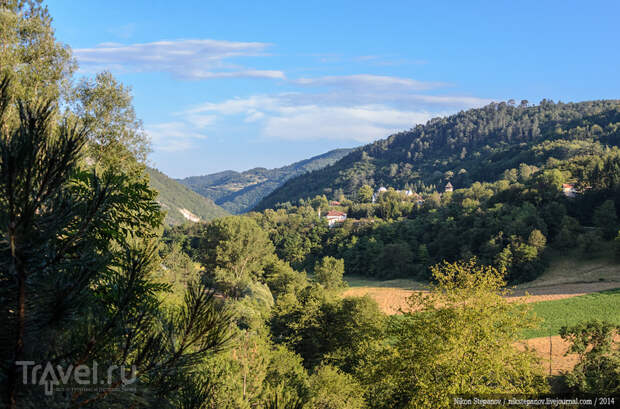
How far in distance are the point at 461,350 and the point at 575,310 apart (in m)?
33.6

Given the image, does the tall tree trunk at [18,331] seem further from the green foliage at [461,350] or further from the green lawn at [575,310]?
the green lawn at [575,310]

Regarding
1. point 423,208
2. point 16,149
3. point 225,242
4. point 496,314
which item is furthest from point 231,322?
point 423,208

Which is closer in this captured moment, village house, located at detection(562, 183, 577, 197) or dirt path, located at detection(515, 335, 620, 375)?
dirt path, located at detection(515, 335, 620, 375)

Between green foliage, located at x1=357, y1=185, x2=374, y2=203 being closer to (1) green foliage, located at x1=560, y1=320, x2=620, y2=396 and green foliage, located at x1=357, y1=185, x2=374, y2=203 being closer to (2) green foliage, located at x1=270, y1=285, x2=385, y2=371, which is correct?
(2) green foliage, located at x1=270, y1=285, x2=385, y2=371

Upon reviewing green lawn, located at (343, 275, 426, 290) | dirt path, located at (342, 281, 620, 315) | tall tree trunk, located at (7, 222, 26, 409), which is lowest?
Result: green lawn, located at (343, 275, 426, 290)

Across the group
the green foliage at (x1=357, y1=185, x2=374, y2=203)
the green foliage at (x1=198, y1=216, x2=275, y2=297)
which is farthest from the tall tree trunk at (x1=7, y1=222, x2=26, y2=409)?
the green foliage at (x1=357, y1=185, x2=374, y2=203)

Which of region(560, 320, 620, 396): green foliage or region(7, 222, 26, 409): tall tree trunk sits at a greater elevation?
region(7, 222, 26, 409): tall tree trunk

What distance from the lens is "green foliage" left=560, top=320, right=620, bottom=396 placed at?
52.2 feet

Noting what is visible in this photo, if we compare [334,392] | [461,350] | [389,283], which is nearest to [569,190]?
[389,283]

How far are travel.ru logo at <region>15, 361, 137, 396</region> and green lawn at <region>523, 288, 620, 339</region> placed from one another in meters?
34.9

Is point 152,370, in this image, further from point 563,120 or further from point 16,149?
point 563,120

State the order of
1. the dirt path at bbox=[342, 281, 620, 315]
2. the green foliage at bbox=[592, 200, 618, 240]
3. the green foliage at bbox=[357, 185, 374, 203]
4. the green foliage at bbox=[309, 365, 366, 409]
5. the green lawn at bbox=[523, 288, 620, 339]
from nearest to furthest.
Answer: the green foliage at bbox=[309, 365, 366, 409] < the green lawn at bbox=[523, 288, 620, 339] < the dirt path at bbox=[342, 281, 620, 315] < the green foliage at bbox=[592, 200, 618, 240] < the green foliage at bbox=[357, 185, 374, 203]

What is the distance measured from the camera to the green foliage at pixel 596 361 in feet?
52.2

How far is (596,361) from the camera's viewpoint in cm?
1722
